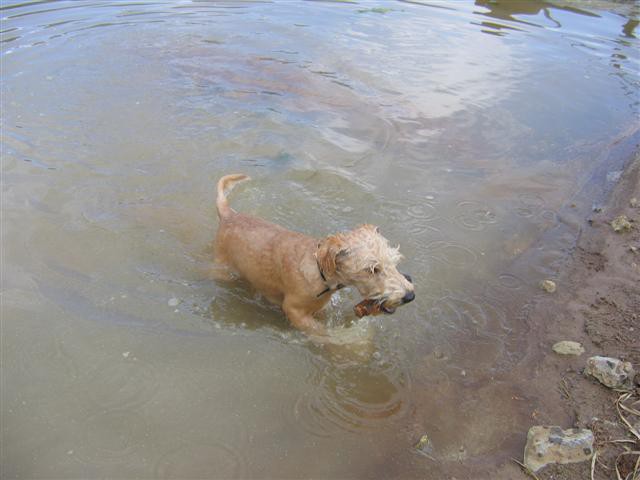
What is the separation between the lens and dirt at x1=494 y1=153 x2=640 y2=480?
3.59 metres

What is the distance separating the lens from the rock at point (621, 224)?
6.32 meters

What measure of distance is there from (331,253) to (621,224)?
15.3 ft

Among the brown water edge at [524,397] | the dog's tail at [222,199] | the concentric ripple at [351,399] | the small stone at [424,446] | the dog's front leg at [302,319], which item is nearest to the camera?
the brown water edge at [524,397]

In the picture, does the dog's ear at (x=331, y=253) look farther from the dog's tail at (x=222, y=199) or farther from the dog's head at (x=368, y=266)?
the dog's tail at (x=222, y=199)

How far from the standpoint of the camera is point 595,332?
15.7 ft

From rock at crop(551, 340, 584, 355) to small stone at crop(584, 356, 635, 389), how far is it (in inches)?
10.9

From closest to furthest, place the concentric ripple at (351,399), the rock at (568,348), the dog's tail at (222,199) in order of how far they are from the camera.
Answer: the concentric ripple at (351,399)
the rock at (568,348)
the dog's tail at (222,199)

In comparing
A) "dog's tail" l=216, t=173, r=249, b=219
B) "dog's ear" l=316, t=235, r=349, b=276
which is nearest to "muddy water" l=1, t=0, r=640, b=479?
"dog's tail" l=216, t=173, r=249, b=219

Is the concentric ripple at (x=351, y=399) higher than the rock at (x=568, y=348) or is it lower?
lower

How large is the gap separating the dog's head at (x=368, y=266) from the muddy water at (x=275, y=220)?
3.29 ft

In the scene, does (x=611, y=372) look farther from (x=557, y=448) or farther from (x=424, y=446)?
(x=424, y=446)

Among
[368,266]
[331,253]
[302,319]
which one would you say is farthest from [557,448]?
[302,319]

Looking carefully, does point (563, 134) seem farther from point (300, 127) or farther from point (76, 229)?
point (76, 229)

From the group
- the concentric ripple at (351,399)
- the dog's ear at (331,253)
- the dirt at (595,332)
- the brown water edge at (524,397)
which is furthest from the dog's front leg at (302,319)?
the dirt at (595,332)
